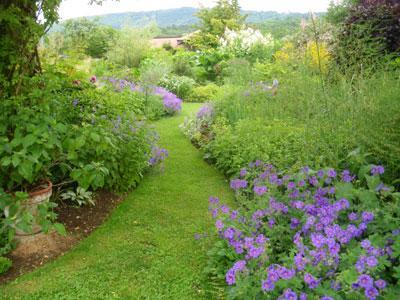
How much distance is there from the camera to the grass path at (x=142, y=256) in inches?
108

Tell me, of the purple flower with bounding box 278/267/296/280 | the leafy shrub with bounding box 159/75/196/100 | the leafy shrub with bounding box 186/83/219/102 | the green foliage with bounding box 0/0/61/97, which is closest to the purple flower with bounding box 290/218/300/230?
the purple flower with bounding box 278/267/296/280

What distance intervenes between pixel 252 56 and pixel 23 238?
10936mm

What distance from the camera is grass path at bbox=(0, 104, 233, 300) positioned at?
274 cm

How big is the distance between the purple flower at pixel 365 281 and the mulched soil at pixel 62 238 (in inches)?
86.1

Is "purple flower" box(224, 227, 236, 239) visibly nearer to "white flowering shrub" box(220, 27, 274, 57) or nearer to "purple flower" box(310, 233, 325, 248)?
"purple flower" box(310, 233, 325, 248)

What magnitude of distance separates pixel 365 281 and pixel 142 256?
5.76 ft

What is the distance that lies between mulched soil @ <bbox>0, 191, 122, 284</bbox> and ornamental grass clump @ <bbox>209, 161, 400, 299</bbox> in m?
1.19

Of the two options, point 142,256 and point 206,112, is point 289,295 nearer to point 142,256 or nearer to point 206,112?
point 142,256

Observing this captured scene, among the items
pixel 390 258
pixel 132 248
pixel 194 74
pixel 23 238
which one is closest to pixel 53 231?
pixel 23 238

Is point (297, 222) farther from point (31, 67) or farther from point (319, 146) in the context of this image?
point (31, 67)

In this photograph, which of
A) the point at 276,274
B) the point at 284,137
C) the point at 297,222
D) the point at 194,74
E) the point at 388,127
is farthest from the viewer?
the point at 194,74

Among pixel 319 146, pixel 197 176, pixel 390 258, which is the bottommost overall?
pixel 197 176

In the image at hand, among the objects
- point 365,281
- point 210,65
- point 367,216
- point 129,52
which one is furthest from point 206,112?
point 129,52

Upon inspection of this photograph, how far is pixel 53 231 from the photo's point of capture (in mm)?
3344
